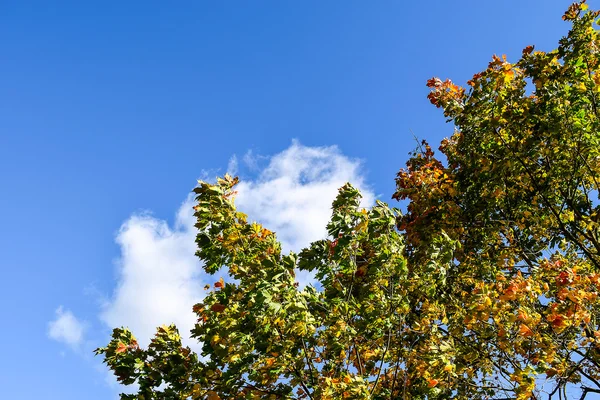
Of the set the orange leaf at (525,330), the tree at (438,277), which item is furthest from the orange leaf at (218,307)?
the orange leaf at (525,330)

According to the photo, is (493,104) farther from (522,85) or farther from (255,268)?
(255,268)

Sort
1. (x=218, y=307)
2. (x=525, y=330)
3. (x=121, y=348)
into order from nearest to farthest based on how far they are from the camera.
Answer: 1. (x=218, y=307)
2. (x=525, y=330)
3. (x=121, y=348)

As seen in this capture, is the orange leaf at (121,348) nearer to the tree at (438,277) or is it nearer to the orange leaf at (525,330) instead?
the tree at (438,277)

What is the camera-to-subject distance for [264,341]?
5.46 meters

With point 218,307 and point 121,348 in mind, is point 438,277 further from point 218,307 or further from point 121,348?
point 121,348

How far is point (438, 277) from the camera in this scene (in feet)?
21.0

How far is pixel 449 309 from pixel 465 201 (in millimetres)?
2689

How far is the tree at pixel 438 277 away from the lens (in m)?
5.60

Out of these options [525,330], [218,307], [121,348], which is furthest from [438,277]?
[121,348]

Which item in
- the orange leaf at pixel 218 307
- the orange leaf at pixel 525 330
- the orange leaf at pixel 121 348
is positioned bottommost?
the orange leaf at pixel 525 330

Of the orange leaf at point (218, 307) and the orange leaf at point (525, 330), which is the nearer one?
the orange leaf at point (218, 307)

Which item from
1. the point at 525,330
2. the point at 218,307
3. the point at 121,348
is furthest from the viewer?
the point at 121,348

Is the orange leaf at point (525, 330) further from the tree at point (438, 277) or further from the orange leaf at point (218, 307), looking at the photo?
the orange leaf at point (218, 307)

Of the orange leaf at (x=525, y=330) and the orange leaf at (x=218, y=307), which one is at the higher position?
the orange leaf at (x=218, y=307)
